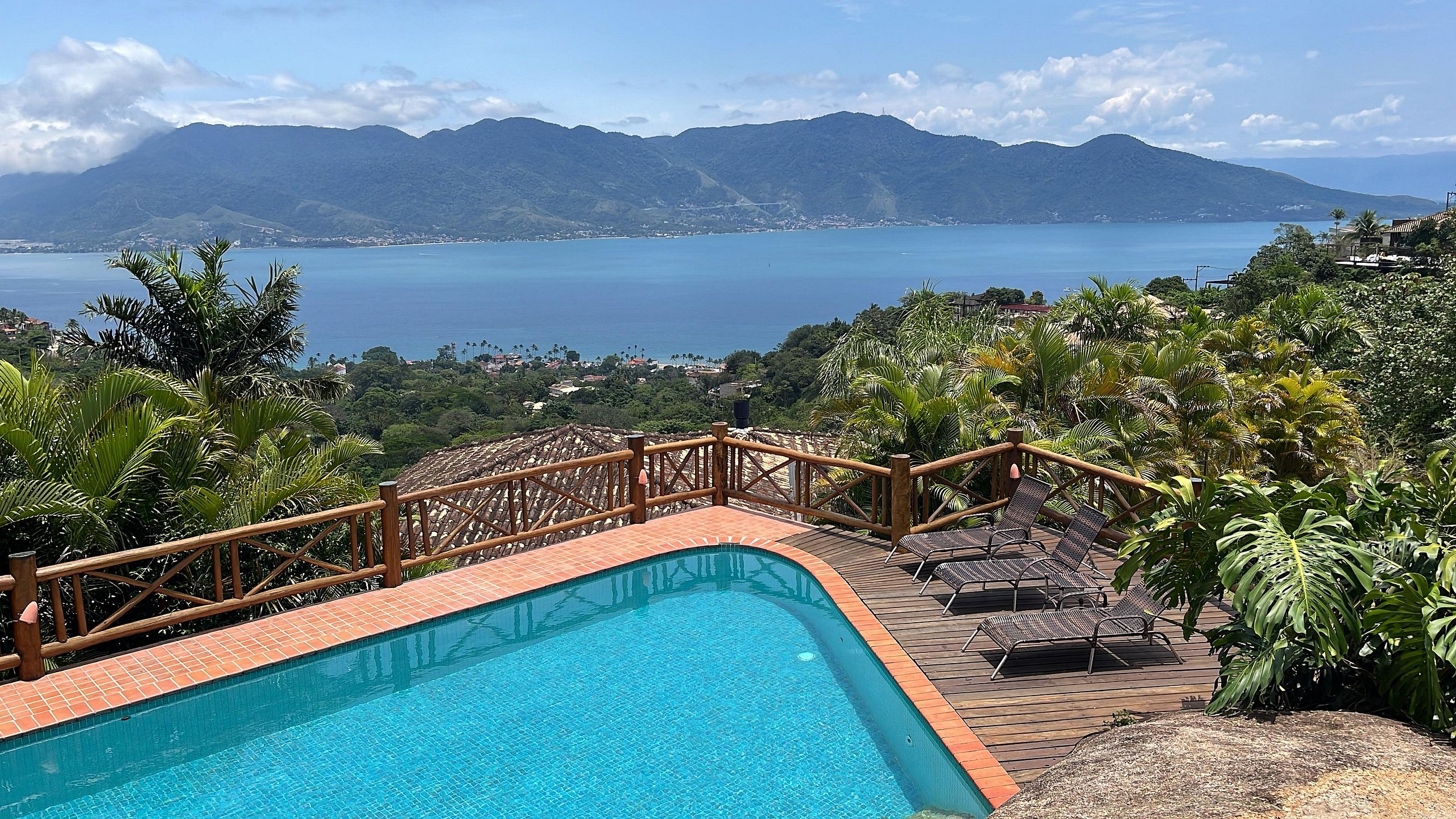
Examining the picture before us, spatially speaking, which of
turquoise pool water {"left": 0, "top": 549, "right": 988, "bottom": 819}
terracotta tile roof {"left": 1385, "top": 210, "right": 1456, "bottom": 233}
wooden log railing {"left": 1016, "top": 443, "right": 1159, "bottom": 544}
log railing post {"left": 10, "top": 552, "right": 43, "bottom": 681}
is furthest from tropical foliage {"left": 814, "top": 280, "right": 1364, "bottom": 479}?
terracotta tile roof {"left": 1385, "top": 210, "right": 1456, "bottom": 233}

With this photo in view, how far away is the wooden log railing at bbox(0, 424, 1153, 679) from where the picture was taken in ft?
21.8

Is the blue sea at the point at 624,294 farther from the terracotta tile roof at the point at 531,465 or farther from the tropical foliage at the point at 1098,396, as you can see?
the tropical foliage at the point at 1098,396

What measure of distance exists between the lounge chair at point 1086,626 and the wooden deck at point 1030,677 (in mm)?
91

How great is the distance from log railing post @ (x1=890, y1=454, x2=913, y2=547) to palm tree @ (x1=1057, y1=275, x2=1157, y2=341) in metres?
7.73

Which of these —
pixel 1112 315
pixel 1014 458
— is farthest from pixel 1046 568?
pixel 1112 315

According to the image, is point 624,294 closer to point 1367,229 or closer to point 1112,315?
point 1367,229

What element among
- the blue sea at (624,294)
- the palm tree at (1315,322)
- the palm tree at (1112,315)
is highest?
the palm tree at (1112,315)

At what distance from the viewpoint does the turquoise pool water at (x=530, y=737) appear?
531 centimetres

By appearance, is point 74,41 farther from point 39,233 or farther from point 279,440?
point 39,233

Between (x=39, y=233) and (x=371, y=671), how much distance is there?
214 m

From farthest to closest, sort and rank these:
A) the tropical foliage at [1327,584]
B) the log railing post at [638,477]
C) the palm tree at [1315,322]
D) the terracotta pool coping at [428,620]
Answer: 1. the palm tree at [1315,322]
2. the log railing post at [638,477]
3. the terracotta pool coping at [428,620]
4. the tropical foliage at [1327,584]

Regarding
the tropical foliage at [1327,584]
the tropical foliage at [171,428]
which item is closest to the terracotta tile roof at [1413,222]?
the tropical foliage at [1327,584]

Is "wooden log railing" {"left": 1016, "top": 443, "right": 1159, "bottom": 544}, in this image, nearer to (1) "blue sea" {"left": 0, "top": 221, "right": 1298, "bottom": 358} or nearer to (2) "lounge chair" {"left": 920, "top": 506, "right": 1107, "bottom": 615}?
(2) "lounge chair" {"left": 920, "top": 506, "right": 1107, "bottom": 615}

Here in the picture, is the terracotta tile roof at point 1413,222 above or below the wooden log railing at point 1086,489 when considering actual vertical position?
above
